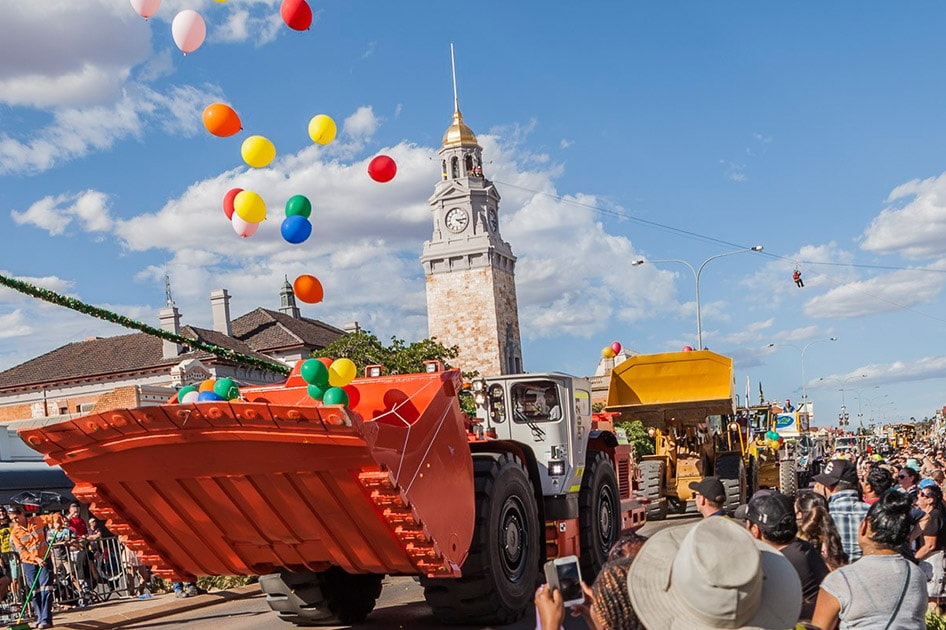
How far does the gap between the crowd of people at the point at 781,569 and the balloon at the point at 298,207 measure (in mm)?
3766

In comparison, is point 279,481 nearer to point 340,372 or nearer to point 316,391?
point 316,391

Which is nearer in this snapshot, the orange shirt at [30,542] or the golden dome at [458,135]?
the orange shirt at [30,542]

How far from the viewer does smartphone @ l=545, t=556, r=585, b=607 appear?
3316mm

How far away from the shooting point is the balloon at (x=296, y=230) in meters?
8.41

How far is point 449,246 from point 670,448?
177 ft

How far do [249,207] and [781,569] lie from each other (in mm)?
6413

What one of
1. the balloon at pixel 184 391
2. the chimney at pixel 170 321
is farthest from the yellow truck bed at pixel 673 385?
the chimney at pixel 170 321

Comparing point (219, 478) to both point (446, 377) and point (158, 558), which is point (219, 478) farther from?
point (446, 377)

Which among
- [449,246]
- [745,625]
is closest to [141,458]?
[745,625]

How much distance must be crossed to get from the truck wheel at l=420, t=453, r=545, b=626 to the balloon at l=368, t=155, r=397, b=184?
104 inches

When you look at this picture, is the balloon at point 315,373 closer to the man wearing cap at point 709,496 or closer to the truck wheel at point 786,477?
the man wearing cap at point 709,496

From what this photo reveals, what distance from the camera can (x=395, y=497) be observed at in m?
7.59

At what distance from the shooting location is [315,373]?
797 cm

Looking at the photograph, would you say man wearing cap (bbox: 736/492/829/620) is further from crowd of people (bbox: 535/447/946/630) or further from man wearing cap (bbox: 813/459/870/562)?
man wearing cap (bbox: 813/459/870/562)
